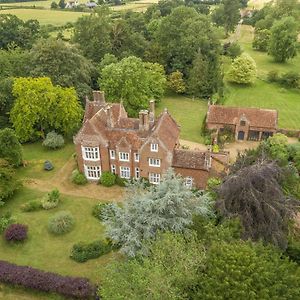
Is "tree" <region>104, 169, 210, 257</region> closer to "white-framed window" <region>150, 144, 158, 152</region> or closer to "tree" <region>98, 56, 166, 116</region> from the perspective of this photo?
"white-framed window" <region>150, 144, 158, 152</region>

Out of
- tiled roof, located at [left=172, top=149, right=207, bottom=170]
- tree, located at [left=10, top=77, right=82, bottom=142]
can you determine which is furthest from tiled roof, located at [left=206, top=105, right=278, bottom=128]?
tree, located at [left=10, top=77, right=82, bottom=142]

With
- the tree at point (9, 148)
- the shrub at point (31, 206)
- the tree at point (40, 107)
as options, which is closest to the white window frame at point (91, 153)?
the shrub at point (31, 206)

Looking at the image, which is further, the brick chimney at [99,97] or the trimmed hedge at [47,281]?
the brick chimney at [99,97]

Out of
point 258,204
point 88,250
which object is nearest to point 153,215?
point 258,204

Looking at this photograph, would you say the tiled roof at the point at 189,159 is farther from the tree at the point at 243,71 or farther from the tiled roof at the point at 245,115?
the tree at the point at 243,71

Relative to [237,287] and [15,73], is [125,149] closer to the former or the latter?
[237,287]

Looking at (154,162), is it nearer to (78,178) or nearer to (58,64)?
(78,178)
